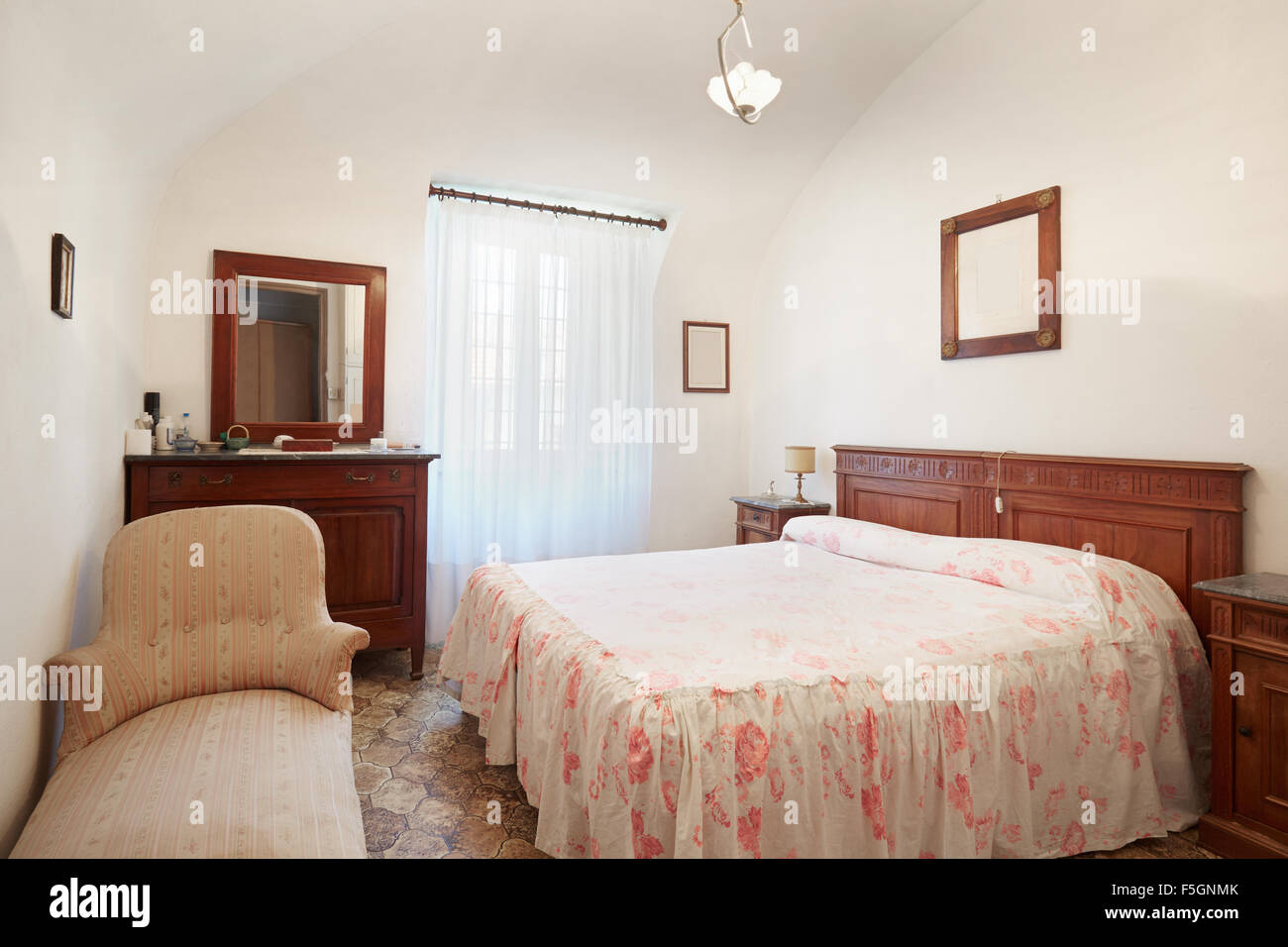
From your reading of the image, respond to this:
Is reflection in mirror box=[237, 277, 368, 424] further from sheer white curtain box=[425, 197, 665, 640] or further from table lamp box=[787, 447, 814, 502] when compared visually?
table lamp box=[787, 447, 814, 502]

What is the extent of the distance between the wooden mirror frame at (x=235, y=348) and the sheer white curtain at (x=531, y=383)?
1.04ft

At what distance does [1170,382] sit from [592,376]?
3.13 m

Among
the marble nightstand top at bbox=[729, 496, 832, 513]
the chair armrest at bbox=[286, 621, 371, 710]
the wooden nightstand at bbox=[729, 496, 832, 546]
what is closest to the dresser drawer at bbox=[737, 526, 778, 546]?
the wooden nightstand at bbox=[729, 496, 832, 546]

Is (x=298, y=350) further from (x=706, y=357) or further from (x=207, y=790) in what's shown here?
(x=207, y=790)

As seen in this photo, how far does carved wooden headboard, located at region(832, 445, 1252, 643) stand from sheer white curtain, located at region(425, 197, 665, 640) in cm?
171

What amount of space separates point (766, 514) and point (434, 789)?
2.68 metres

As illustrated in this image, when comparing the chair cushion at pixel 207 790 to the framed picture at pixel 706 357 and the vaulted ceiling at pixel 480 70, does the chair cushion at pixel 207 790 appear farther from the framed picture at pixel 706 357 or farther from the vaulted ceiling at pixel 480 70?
the framed picture at pixel 706 357

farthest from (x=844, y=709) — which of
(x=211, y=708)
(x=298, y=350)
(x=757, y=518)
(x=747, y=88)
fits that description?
(x=298, y=350)

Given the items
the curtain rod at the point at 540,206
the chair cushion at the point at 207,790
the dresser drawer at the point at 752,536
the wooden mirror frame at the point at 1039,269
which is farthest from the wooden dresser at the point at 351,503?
the wooden mirror frame at the point at 1039,269

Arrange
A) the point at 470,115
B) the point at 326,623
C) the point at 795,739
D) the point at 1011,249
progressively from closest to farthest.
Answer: the point at 795,739, the point at 326,623, the point at 1011,249, the point at 470,115

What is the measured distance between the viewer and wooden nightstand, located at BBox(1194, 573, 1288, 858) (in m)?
1.95
